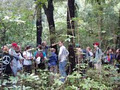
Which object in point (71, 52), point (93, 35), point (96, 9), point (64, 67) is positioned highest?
point (96, 9)

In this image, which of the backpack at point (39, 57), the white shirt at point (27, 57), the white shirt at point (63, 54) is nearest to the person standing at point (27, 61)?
the white shirt at point (27, 57)

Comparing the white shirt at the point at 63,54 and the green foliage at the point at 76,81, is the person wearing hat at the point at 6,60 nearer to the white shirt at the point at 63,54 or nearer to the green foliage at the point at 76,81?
the green foliage at the point at 76,81

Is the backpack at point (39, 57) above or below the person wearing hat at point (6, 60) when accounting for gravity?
below

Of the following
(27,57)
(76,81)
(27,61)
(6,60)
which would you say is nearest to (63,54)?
(27,57)

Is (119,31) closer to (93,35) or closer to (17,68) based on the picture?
(93,35)

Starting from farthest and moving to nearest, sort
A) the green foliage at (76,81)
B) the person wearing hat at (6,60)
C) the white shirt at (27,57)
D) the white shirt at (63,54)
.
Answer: the white shirt at (27,57) < the white shirt at (63,54) < the person wearing hat at (6,60) < the green foliage at (76,81)

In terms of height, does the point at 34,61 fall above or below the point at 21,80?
below


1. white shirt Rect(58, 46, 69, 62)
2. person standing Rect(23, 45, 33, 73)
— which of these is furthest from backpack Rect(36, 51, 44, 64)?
white shirt Rect(58, 46, 69, 62)

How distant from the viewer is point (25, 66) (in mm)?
7758

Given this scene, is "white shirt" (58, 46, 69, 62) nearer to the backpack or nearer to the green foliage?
the backpack

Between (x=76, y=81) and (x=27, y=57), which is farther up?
(x=27, y=57)

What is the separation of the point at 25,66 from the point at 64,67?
1.44m

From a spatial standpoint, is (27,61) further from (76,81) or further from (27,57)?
(76,81)

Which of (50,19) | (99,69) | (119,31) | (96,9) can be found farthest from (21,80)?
(50,19)
